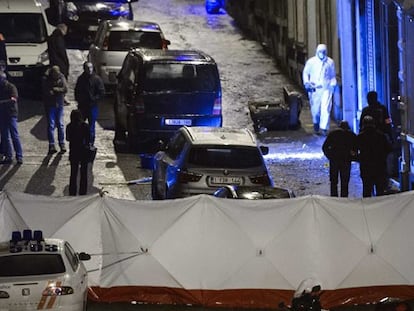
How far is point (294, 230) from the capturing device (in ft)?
55.6

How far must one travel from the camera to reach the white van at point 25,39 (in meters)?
30.7

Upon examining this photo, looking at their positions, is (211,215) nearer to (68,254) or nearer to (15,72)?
(68,254)

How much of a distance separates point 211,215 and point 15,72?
14.7m

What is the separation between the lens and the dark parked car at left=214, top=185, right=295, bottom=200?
1833 cm

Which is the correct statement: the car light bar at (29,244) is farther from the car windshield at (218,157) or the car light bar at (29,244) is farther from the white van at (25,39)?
the white van at (25,39)

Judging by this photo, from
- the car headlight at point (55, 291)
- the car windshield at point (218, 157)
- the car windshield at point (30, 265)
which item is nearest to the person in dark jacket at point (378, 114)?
the car windshield at point (218, 157)

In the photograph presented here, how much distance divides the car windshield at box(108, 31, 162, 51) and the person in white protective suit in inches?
204

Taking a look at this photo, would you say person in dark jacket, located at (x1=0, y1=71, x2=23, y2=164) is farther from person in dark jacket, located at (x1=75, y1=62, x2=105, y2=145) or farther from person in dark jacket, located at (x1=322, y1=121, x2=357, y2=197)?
person in dark jacket, located at (x1=322, y1=121, x2=357, y2=197)

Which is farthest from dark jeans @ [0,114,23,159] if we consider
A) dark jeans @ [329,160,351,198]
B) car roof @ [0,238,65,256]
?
car roof @ [0,238,65,256]

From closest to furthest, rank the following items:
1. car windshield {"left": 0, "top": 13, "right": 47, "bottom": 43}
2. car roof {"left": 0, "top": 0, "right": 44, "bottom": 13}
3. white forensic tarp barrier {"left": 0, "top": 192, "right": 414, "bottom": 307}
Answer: white forensic tarp barrier {"left": 0, "top": 192, "right": 414, "bottom": 307}
car windshield {"left": 0, "top": 13, "right": 47, "bottom": 43}
car roof {"left": 0, "top": 0, "right": 44, "bottom": 13}

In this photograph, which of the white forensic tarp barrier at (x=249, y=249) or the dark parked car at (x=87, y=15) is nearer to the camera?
the white forensic tarp barrier at (x=249, y=249)

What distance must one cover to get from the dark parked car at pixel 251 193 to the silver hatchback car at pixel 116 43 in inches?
468

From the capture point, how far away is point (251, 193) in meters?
18.5

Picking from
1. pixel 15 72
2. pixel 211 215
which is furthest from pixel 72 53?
pixel 211 215
